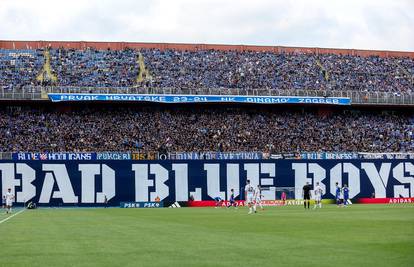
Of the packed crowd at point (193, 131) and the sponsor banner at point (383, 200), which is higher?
the packed crowd at point (193, 131)

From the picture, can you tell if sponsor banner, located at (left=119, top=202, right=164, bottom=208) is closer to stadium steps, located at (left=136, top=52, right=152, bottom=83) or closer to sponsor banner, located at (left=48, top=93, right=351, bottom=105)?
sponsor banner, located at (left=48, top=93, right=351, bottom=105)

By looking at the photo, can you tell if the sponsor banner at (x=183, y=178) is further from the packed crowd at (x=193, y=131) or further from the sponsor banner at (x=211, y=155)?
the packed crowd at (x=193, y=131)

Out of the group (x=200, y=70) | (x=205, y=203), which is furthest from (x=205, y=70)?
(x=205, y=203)

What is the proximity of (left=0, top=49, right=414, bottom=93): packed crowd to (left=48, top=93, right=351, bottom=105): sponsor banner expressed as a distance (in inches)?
106

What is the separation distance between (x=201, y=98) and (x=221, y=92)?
2243mm

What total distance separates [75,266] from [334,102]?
210ft

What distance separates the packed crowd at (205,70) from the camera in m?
76.0

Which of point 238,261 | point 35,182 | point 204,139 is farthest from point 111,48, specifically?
point 238,261

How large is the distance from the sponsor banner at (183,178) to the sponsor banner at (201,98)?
30.7ft

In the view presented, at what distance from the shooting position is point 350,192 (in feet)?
224

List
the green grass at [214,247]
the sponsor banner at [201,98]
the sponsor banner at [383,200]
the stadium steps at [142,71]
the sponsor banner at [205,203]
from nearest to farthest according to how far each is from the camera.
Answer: the green grass at [214,247] < the sponsor banner at [205,203] < the sponsor banner at [383,200] < the sponsor banner at [201,98] < the stadium steps at [142,71]

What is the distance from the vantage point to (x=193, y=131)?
72438 millimetres

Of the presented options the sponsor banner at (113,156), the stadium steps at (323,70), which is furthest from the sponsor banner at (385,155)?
the sponsor banner at (113,156)

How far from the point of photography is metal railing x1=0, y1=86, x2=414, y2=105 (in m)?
70.9
